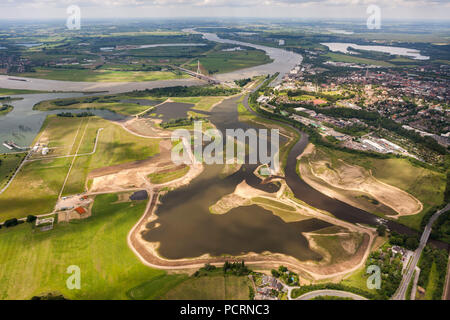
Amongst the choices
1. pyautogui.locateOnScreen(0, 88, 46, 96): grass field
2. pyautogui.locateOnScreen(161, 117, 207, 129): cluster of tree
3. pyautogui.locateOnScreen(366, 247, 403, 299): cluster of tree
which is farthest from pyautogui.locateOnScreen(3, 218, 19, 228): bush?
pyautogui.locateOnScreen(0, 88, 46, 96): grass field

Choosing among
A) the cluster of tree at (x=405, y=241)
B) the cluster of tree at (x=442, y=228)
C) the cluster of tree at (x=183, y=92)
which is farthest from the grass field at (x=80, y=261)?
the cluster of tree at (x=183, y=92)

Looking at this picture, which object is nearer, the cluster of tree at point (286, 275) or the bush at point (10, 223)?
the cluster of tree at point (286, 275)

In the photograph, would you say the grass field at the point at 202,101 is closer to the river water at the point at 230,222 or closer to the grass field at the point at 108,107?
the grass field at the point at 108,107

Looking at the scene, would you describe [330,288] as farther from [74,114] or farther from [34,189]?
[74,114]

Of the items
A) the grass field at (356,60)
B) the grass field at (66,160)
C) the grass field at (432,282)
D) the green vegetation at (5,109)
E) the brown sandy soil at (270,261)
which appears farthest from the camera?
the grass field at (356,60)

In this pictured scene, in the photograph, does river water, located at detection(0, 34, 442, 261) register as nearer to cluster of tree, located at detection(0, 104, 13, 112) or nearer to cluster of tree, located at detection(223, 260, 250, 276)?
cluster of tree, located at detection(223, 260, 250, 276)

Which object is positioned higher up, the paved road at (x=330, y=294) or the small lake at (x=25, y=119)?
the small lake at (x=25, y=119)

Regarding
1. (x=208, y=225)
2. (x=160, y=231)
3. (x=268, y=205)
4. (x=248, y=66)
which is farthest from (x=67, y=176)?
(x=248, y=66)
